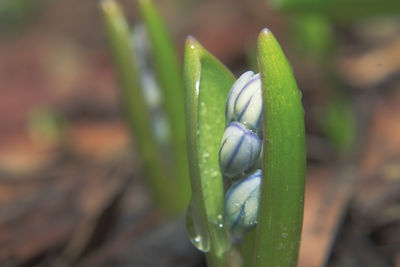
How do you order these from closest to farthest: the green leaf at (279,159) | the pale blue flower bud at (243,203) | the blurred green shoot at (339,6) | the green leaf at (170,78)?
the green leaf at (279,159), the pale blue flower bud at (243,203), the green leaf at (170,78), the blurred green shoot at (339,6)

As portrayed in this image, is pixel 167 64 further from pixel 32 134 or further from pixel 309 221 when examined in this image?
pixel 32 134

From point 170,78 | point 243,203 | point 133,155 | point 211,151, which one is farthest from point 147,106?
point 243,203

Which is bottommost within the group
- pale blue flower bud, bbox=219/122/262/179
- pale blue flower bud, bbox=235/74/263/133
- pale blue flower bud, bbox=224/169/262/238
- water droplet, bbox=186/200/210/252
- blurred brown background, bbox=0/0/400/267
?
blurred brown background, bbox=0/0/400/267

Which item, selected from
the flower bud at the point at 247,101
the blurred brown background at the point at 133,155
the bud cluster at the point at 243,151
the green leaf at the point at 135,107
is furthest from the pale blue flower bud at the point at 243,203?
the green leaf at the point at 135,107

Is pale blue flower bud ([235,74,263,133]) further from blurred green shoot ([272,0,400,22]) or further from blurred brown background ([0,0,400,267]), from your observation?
blurred green shoot ([272,0,400,22])

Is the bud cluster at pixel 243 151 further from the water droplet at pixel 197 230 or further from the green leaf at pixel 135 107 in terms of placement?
the green leaf at pixel 135 107

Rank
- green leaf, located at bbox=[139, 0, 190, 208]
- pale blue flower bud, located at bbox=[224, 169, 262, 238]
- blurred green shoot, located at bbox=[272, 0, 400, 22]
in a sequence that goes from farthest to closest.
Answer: blurred green shoot, located at bbox=[272, 0, 400, 22] < green leaf, located at bbox=[139, 0, 190, 208] < pale blue flower bud, located at bbox=[224, 169, 262, 238]

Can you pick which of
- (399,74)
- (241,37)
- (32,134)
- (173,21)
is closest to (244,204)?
(399,74)

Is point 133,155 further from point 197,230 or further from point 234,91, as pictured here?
point 234,91

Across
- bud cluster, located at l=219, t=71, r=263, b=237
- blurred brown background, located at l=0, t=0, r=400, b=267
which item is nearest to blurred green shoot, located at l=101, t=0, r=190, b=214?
blurred brown background, located at l=0, t=0, r=400, b=267
